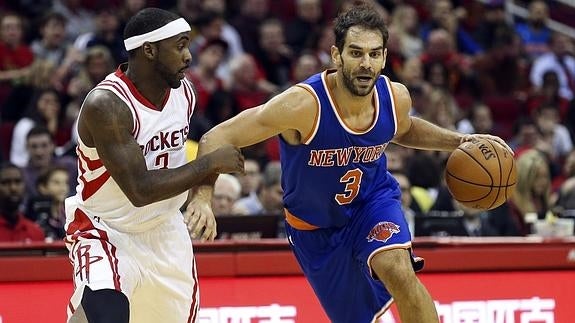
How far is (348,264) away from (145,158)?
1.26m

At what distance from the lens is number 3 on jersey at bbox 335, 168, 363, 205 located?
5.97 m

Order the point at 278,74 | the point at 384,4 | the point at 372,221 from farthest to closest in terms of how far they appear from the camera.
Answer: the point at 384,4, the point at 278,74, the point at 372,221

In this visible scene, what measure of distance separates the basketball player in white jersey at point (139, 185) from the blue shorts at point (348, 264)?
30.4 inches

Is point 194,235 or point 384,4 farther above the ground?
point 384,4

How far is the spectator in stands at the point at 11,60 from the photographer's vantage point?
11258 millimetres

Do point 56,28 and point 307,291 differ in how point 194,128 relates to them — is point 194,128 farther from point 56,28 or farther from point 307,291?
point 307,291

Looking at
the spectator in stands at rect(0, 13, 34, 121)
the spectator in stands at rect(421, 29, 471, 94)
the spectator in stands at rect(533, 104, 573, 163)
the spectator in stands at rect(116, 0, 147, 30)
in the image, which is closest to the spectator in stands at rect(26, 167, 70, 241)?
the spectator in stands at rect(0, 13, 34, 121)

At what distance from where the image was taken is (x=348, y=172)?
19.6ft

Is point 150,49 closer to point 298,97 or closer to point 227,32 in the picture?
point 298,97

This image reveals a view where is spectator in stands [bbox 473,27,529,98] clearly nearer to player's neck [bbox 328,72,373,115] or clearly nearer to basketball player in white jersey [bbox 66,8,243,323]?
player's neck [bbox 328,72,373,115]

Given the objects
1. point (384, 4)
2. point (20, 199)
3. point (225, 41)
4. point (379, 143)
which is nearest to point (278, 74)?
point (225, 41)

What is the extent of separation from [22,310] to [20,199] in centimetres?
189

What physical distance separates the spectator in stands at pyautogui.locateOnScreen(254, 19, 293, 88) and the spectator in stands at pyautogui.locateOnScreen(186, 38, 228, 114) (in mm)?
697

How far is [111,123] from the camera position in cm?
520
